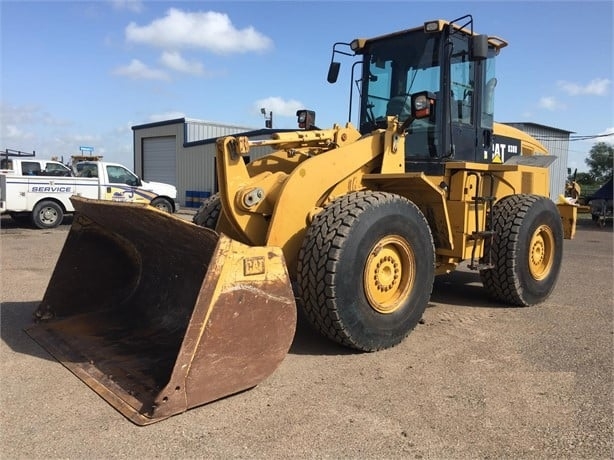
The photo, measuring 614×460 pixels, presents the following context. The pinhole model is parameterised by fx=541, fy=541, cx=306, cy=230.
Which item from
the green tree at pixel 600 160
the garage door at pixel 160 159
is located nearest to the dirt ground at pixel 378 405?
the garage door at pixel 160 159

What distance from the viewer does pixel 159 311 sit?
15.4ft

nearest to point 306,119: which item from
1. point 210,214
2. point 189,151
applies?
point 210,214

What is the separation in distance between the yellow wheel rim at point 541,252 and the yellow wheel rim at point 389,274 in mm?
2168

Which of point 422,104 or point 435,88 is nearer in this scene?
point 422,104

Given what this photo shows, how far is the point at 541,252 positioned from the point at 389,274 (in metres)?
2.74

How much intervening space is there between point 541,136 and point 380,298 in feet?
71.3

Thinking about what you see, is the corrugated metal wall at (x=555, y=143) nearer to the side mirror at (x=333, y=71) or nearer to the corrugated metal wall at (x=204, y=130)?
the corrugated metal wall at (x=204, y=130)

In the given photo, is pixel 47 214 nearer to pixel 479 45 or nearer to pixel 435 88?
pixel 435 88

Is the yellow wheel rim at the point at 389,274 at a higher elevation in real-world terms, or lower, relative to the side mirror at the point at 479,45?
lower

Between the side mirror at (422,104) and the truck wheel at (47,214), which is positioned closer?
the side mirror at (422,104)

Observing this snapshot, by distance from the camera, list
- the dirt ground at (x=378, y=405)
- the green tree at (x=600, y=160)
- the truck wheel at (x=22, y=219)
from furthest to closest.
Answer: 1. the green tree at (x=600, y=160)
2. the truck wheel at (x=22, y=219)
3. the dirt ground at (x=378, y=405)

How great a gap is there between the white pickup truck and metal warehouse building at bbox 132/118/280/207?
6.45 metres

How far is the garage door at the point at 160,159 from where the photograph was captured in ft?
81.5

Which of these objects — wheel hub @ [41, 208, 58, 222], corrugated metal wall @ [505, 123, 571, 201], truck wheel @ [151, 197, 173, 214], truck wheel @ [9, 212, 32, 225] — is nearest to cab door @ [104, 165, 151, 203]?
truck wheel @ [151, 197, 173, 214]
